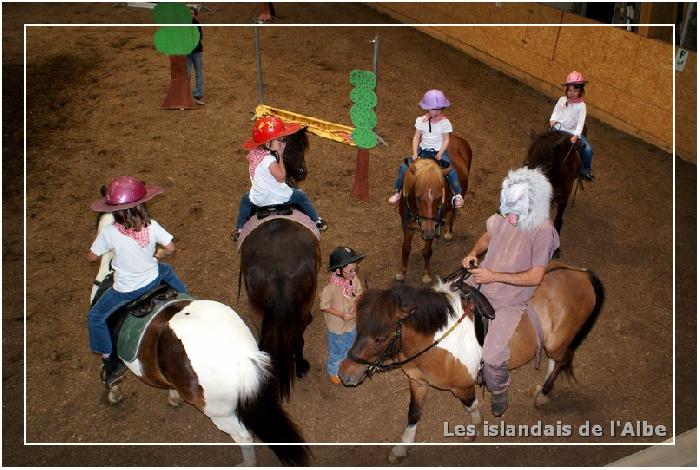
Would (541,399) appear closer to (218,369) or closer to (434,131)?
(218,369)

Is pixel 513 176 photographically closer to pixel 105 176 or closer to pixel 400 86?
pixel 105 176

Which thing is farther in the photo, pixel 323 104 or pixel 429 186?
A: pixel 323 104

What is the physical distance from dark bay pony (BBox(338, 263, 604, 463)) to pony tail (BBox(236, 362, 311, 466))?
0.65 metres

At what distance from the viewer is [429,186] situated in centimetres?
673

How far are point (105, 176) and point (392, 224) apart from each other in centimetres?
513

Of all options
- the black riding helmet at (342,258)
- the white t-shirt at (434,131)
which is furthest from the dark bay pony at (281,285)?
the white t-shirt at (434,131)

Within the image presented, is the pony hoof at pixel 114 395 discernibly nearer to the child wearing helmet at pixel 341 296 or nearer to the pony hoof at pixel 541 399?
the child wearing helmet at pixel 341 296

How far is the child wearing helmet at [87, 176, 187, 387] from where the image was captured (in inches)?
185

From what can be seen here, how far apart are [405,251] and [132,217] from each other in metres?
3.77

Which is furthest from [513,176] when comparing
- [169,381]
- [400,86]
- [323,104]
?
[400,86]

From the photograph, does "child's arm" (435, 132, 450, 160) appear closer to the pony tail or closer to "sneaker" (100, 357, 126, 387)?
the pony tail

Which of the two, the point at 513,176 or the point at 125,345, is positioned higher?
the point at 513,176

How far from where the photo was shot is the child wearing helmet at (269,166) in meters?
5.94

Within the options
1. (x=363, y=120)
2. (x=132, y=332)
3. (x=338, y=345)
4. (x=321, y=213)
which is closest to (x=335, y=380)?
(x=338, y=345)
